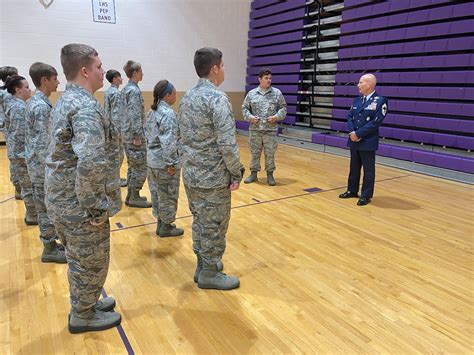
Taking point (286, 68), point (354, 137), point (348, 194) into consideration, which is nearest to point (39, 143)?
point (354, 137)

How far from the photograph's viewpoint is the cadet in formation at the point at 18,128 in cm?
332

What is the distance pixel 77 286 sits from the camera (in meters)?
1.95

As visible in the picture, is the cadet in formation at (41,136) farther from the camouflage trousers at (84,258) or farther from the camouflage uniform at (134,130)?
the camouflage uniform at (134,130)

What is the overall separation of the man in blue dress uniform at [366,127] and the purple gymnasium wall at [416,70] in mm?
2108

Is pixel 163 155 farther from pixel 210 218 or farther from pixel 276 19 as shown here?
pixel 276 19

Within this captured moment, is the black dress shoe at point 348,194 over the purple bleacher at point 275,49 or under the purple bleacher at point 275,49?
under

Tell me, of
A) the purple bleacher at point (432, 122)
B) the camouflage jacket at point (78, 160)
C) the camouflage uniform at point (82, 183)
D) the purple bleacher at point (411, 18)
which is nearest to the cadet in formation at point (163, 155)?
the camouflage uniform at point (82, 183)

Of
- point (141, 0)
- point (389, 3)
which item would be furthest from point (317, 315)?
point (141, 0)

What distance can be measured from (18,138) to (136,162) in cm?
119

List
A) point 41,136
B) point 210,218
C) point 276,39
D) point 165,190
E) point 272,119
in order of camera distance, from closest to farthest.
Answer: point 210,218 → point 41,136 → point 165,190 → point 272,119 → point 276,39

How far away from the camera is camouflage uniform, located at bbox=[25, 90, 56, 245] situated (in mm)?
2684

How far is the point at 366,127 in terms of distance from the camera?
13.5 ft

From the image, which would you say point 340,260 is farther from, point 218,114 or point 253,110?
point 253,110

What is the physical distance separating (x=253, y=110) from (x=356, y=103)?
146cm
